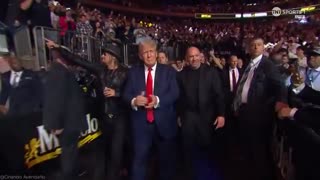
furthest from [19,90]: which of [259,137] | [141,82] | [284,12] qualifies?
[284,12]

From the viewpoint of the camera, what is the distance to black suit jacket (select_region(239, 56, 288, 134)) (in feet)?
12.9

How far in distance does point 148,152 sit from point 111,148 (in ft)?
1.79

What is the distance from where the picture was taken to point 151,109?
3727 mm

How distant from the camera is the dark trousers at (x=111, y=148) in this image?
410 cm

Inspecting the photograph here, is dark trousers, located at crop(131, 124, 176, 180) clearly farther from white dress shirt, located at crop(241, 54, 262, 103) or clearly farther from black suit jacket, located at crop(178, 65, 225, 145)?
white dress shirt, located at crop(241, 54, 262, 103)

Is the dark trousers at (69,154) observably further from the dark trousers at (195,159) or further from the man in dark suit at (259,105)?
the man in dark suit at (259,105)

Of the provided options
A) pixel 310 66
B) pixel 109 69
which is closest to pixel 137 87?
pixel 109 69

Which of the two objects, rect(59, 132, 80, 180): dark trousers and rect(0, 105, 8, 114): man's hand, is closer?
rect(0, 105, 8, 114): man's hand

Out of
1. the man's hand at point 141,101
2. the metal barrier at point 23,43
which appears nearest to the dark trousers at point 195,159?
the man's hand at point 141,101

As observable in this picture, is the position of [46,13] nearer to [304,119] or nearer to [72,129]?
[72,129]

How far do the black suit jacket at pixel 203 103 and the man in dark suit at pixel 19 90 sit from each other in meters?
1.50

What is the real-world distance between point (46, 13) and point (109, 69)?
1.03 metres

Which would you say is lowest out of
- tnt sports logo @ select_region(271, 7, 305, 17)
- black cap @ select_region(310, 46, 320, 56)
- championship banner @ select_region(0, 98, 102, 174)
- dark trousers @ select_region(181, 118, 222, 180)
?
dark trousers @ select_region(181, 118, 222, 180)

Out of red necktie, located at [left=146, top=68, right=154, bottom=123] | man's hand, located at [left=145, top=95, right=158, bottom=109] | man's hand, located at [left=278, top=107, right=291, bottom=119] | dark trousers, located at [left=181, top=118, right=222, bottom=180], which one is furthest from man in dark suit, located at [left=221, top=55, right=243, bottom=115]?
man's hand, located at [left=278, top=107, right=291, bottom=119]
